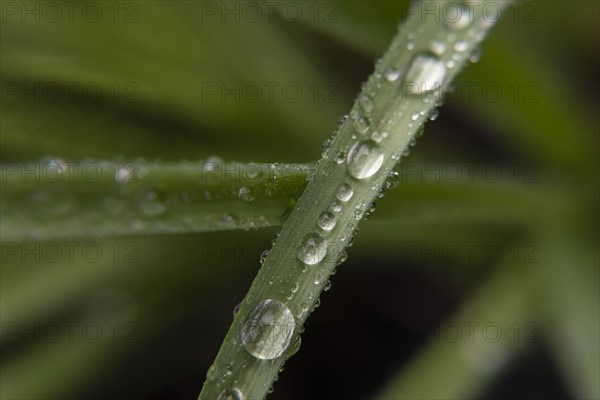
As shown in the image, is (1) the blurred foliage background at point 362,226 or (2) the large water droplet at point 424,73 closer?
(2) the large water droplet at point 424,73

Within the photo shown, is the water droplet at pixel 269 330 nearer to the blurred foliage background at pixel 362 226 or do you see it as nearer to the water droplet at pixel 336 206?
Answer: the water droplet at pixel 336 206

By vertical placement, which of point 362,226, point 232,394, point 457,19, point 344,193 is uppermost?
point 457,19

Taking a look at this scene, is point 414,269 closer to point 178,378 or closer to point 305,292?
point 178,378

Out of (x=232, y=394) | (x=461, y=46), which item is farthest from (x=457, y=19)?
(x=232, y=394)

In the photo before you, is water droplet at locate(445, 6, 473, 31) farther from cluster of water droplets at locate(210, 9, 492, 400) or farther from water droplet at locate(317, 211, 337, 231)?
water droplet at locate(317, 211, 337, 231)

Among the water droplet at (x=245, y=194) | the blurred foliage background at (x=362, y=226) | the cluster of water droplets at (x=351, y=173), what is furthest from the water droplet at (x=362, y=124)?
the blurred foliage background at (x=362, y=226)

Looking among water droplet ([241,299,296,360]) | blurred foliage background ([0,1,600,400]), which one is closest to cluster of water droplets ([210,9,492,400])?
water droplet ([241,299,296,360])

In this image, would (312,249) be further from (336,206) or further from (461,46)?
(461,46)
